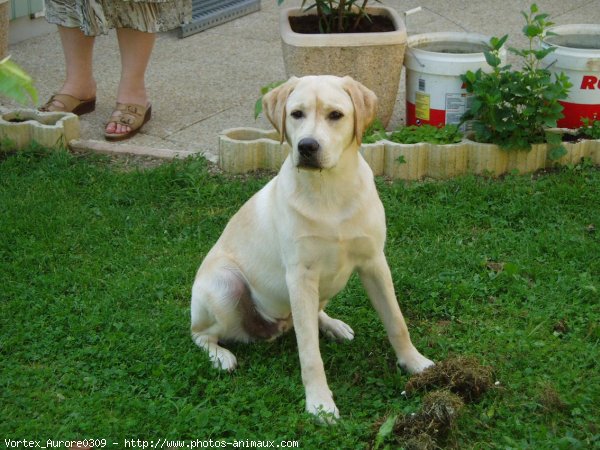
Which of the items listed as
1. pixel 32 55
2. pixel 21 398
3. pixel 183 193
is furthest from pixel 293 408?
pixel 32 55

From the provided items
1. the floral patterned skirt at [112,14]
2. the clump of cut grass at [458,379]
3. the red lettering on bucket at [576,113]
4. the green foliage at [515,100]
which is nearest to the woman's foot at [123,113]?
the floral patterned skirt at [112,14]

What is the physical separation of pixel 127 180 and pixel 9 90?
4.01 metres

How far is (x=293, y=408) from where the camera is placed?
3633 mm

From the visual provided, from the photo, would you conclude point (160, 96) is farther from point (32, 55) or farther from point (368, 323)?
point (368, 323)

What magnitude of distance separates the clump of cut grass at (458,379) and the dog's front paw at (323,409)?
325 millimetres

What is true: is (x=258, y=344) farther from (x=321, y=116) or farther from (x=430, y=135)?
(x=430, y=135)

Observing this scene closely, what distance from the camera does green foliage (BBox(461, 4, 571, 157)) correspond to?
5465 millimetres

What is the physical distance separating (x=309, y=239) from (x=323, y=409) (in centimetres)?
68

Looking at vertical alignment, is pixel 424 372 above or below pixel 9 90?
below

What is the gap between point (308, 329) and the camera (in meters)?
3.63

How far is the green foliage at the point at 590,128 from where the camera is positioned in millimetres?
5691

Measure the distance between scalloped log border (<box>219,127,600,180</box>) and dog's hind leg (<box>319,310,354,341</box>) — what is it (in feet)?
5.49

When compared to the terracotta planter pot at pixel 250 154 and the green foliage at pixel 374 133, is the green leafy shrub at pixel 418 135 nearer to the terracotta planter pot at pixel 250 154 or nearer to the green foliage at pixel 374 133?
the green foliage at pixel 374 133

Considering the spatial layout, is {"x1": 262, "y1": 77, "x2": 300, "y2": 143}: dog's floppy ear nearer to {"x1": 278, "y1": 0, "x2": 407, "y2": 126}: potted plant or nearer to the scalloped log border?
the scalloped log border
